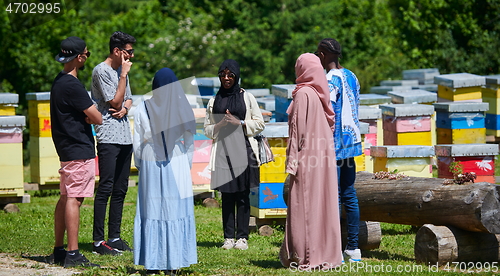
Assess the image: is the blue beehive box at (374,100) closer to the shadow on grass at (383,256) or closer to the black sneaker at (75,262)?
the shadow on grass at (383,256)

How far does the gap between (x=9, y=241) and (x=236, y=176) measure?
258 cm

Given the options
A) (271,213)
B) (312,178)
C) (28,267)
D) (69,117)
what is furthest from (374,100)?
(28,267)

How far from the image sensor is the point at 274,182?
715 cm

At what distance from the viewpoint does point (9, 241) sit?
6.74 m

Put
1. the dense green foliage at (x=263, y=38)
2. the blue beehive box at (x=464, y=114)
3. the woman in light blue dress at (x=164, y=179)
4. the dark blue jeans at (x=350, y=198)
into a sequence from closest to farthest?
1. the woman in light blue dress at (x=164, y=179)
2. the dark blue jeans at (x=350, y=198)
3. the blue beehive box at (x=464, y=114)
4. the dense green foliage at (x=263, y=38)

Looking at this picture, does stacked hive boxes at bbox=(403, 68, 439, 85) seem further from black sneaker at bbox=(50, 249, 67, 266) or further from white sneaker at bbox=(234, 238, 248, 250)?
black sneaker at bbox=(50, 249, 67, 266)

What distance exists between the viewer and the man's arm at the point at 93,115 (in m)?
5.46

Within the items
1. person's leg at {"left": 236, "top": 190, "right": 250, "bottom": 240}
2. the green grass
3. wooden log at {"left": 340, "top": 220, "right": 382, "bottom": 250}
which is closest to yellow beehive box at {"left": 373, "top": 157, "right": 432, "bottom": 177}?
the green grass

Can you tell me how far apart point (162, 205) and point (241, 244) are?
164cm

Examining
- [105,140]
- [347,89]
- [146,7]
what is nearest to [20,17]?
[146,7]

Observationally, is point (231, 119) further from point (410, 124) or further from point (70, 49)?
point (410, 124)

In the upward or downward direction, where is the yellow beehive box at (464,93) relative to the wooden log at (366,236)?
upward

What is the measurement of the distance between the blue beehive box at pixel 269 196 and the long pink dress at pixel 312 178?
184cm

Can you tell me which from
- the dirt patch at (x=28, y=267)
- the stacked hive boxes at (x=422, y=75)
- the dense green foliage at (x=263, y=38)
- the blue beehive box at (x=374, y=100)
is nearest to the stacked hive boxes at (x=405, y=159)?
the blue beehive box at (x=374, y=100)
